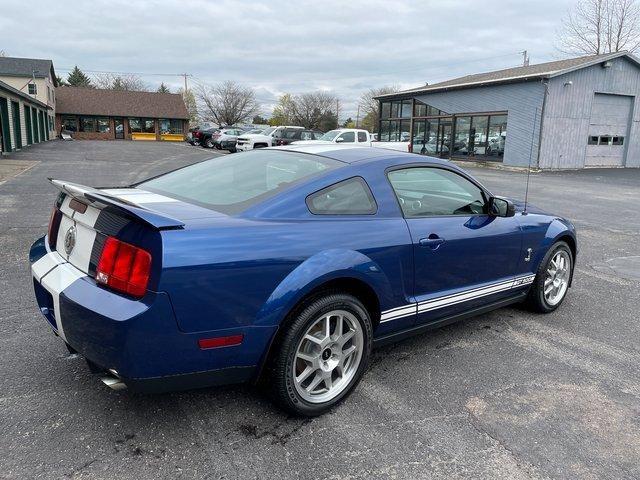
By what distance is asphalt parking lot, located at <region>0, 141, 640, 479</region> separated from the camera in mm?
2490

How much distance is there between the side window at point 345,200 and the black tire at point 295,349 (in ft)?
1.69

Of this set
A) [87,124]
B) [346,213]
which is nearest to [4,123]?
[346,213]

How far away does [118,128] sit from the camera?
180 ft

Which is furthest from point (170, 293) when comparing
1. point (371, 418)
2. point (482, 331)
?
point (482, 331)

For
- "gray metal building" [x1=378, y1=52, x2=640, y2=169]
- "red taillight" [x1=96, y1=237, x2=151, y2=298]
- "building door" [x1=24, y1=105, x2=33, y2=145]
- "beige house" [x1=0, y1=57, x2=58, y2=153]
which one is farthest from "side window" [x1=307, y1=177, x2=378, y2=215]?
"building door" [x1=24, y1=105, x2=33, y2=145]

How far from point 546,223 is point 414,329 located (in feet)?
6.12

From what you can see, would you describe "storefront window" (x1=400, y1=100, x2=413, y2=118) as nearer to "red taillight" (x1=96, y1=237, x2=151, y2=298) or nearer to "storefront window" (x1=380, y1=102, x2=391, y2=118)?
"storefront window" (x1=380, y1=102, x2=391, y2=118)

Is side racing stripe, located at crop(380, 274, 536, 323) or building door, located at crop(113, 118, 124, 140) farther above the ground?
building door, located at crop(113, 118, 124, 140)

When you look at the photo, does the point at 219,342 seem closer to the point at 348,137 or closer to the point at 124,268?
the point at 124,268

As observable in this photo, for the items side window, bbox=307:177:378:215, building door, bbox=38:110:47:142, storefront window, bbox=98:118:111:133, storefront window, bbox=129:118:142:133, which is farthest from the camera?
storefront window, bbox=129:118:142:133

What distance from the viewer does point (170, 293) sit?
7.55 ft

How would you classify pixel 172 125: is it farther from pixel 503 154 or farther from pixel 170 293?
pixel 170 293

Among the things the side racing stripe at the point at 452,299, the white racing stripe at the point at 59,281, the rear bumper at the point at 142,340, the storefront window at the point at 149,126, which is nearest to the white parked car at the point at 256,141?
the side racing stripe at the point at 452,299

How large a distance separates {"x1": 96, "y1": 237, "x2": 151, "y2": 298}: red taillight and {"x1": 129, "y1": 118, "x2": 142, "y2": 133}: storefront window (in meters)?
57.4
